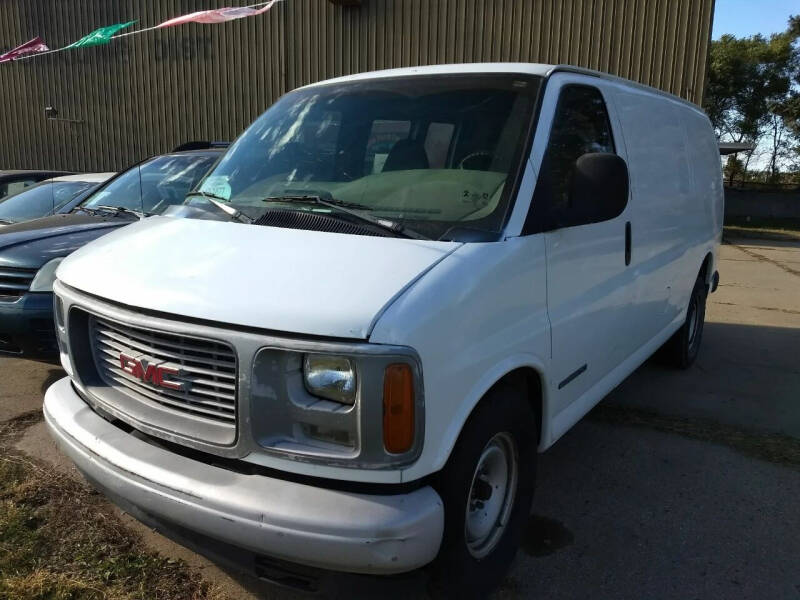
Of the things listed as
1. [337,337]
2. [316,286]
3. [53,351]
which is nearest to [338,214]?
[316,286]

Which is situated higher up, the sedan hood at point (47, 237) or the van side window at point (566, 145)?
the van side window at point (566, 145)

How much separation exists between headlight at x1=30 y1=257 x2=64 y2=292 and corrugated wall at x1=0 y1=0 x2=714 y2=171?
1193 cm

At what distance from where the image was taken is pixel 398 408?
1.85 metres

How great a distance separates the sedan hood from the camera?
4215mm

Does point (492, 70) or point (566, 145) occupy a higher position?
point (492, 70)

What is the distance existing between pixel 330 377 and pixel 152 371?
719 mm

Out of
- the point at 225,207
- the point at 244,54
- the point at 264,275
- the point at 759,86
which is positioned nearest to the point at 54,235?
the point at 225,207

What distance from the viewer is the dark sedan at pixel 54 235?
3988mm

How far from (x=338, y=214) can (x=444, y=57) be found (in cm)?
1303

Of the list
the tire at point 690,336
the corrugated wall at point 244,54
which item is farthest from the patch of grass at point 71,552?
the corrugated wall at point 244,54

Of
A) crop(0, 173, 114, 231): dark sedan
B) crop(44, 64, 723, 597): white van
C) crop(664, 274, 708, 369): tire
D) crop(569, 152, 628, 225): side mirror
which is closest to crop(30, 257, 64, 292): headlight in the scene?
crop(44, 64, 723, 597): white van

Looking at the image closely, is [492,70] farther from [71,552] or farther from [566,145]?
[71,552]

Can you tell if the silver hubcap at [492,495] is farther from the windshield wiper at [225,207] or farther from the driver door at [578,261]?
the windshield wiper at [225,207]

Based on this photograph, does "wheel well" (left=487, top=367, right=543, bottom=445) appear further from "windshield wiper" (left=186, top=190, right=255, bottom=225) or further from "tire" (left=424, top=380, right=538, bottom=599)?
"windshield wiper" (left=186, top=190, right=255, bottom=225)
